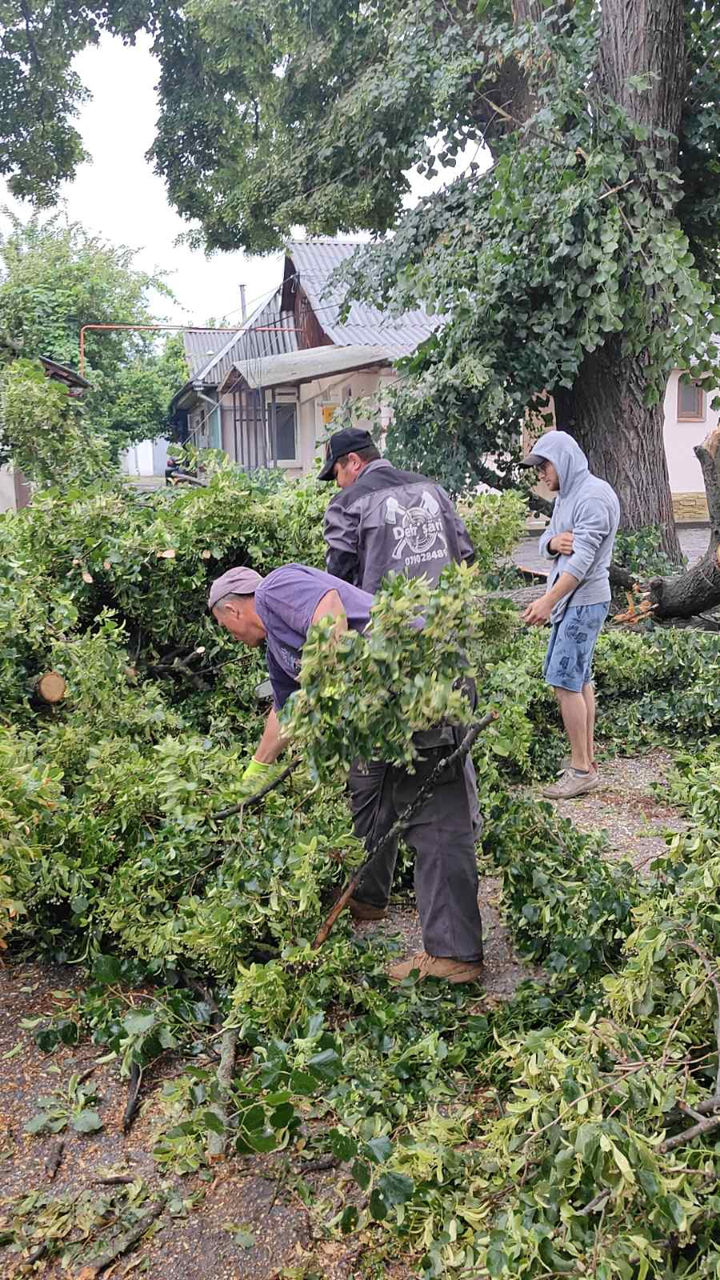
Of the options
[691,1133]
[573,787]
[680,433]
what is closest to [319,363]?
[680,433]

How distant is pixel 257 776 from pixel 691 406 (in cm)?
2329

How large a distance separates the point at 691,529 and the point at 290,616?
2156cm

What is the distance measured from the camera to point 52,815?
3609 millimetres

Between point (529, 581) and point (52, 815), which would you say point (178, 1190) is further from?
point (529, 581)

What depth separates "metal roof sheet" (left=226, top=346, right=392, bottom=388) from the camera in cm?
1734

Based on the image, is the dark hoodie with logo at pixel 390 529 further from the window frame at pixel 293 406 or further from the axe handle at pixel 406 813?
the window frame at pixel 293 406

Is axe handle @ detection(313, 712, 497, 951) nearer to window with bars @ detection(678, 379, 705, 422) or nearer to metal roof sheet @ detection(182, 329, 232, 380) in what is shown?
window with bars @ detection(678, 379, 705, 422)

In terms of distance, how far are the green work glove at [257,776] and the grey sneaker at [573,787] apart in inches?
98.4

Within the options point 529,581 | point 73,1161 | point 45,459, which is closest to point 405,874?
point 73,1161

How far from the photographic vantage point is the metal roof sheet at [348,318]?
65.8ft

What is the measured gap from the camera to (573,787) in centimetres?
559

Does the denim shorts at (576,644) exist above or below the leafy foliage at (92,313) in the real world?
below

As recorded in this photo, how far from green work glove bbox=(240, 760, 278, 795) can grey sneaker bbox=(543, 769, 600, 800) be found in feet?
8.20

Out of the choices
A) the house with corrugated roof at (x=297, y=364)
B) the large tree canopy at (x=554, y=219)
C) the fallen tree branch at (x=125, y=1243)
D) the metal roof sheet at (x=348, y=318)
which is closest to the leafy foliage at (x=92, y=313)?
the house with corrugated roof at (x=297, y=364)
